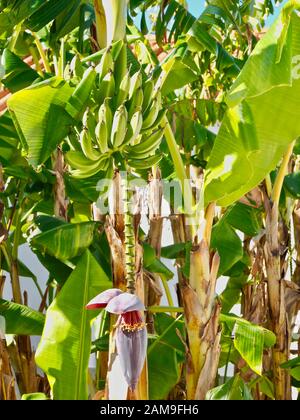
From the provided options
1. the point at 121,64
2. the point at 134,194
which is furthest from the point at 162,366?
the point at 121,64

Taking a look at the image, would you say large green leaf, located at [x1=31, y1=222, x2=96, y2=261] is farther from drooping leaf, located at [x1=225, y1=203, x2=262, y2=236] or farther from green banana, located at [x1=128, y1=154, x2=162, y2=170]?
drooping leaf, located at [x1=225, y1=203, x2=262, y2=236]

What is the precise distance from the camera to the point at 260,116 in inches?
46.4

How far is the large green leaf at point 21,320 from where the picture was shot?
1.37 meters

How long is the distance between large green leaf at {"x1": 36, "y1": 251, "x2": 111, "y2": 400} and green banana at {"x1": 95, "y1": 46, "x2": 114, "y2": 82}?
44 cm

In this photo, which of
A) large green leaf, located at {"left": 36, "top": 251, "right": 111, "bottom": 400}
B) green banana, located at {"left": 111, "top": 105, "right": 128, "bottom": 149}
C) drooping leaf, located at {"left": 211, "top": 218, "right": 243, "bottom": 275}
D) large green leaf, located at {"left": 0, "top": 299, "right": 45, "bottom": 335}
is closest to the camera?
green banana, located at {"left": 111, "top": 105, "right": 128, "bottom": 149}

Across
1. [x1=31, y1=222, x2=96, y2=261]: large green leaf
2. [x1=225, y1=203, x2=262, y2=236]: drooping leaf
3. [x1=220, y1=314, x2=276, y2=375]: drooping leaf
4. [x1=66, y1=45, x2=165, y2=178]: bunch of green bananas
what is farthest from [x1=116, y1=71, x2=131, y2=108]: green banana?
[x1=225, y1=203, x2=262, y2=236]: drooping leaf

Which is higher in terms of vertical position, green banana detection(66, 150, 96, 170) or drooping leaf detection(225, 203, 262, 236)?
green banana detection(66, 150, 96, 170)

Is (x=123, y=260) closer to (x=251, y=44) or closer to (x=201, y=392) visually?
(x=201, y=392)

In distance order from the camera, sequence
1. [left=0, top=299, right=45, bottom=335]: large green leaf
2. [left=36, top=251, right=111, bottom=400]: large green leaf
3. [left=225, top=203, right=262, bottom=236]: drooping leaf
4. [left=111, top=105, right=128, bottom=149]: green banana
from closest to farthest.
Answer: [left=111, top=105, right=128, bottom=149]: green banana
[left=36, top=251, right=111, bottom=400]: large green leaf
[left=0, top=299, right=45, bottom=335]: large green leaf
[left=225, top=203, right=262, bottom=236]: drooping leaf

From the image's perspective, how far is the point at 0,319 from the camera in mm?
1236

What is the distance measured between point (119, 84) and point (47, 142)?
176 mm

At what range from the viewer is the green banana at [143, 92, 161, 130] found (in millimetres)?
1130

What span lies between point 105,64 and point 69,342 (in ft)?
1.86

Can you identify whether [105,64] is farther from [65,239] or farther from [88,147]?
[65,239]
